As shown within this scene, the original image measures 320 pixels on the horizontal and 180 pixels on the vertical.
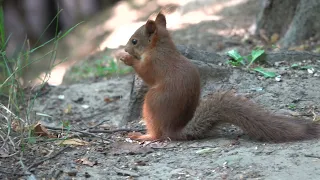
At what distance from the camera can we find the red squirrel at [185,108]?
4.36 metres

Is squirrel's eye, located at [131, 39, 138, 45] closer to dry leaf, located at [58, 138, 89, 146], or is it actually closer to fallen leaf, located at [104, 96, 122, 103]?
dry leaf, located at [58, 138, 89, 146]

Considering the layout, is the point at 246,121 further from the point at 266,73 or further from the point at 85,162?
the point at 266,73

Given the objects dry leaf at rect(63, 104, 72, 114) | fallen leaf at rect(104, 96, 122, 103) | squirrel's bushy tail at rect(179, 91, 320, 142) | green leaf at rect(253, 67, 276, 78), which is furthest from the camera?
fallen leaf at rect(104, 96, 122, 103)

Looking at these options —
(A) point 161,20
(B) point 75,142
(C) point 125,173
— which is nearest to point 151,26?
(A) point 161,20

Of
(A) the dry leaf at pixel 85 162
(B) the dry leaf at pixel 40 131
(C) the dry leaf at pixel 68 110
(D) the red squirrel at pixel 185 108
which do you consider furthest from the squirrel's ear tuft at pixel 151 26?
(C) the dry leaf at pixel 68 110

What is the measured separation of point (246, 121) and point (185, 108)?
495mm

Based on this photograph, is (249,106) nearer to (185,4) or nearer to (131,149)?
(131,149)

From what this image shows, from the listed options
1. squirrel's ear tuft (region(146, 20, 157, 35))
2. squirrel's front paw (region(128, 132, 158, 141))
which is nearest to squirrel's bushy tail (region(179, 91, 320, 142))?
squirrel's front paw (region(128, 132, 158, 141))

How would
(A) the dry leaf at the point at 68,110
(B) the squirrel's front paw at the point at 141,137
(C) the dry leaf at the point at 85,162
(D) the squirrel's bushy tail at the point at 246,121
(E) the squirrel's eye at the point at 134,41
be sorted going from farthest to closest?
(A) the dry leaf at the point at 68,110 → (E) the squirrel's eye at the point at 134,41 → (B) the squirrel's front paw at the point at 141,137 → (D) the squirrel's bushy tail at the point at 246,121 → (C) the dry leaf at the point at 85,162

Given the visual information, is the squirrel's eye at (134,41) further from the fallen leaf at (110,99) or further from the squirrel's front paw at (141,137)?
the fallen leaf at (110,99)

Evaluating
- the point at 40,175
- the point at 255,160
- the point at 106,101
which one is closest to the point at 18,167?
the point at 40,175

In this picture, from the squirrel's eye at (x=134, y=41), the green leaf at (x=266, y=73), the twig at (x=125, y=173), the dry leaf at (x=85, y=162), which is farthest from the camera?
the green leaf at (x=266, y=73)

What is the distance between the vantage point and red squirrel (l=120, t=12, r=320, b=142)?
4.36m

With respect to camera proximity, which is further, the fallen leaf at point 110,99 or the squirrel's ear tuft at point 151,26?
the fallen leaf at point 110,99
